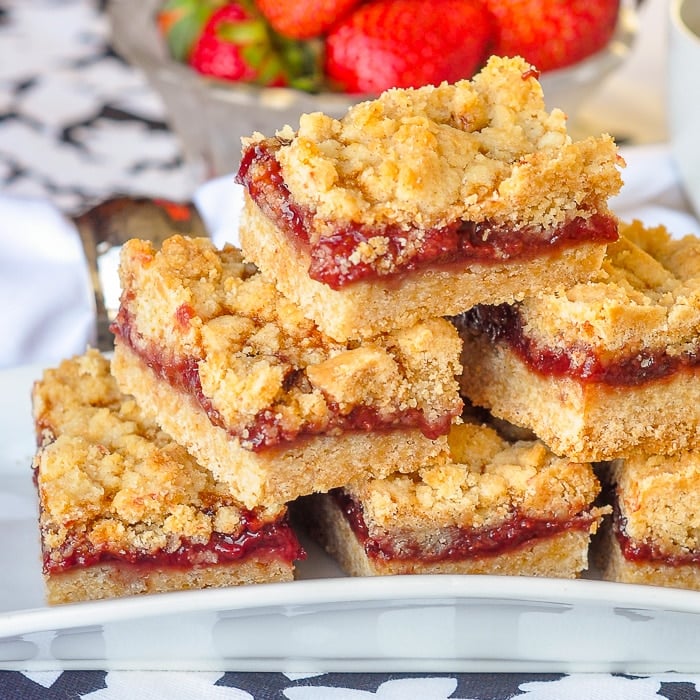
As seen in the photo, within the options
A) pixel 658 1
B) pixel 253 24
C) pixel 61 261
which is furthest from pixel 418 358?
pixel 658 1

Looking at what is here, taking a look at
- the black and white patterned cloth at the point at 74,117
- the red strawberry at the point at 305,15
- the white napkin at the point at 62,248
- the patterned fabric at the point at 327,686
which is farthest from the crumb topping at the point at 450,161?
the black and white patterned cloth at the point at 74,117

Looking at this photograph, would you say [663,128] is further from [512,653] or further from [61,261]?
[512,653]

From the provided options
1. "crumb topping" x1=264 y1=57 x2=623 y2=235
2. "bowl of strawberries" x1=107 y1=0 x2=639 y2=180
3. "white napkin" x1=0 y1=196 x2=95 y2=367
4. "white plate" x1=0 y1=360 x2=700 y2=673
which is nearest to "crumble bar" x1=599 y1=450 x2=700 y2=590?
"white plate" x1=0 y1=360 x2=700 y2=673

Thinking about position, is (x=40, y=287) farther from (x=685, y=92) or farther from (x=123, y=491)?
(x=685, y=92)

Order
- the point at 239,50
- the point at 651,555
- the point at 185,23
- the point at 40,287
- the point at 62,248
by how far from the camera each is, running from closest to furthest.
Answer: the point at 651,555 < the point at 40,287 < the point at 62,248 < the point at 239,50 < the point at 185,23

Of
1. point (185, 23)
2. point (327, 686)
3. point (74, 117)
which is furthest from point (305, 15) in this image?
point (327, 686)

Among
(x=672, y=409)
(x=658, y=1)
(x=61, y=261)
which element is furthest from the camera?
(x=658, y=1)
